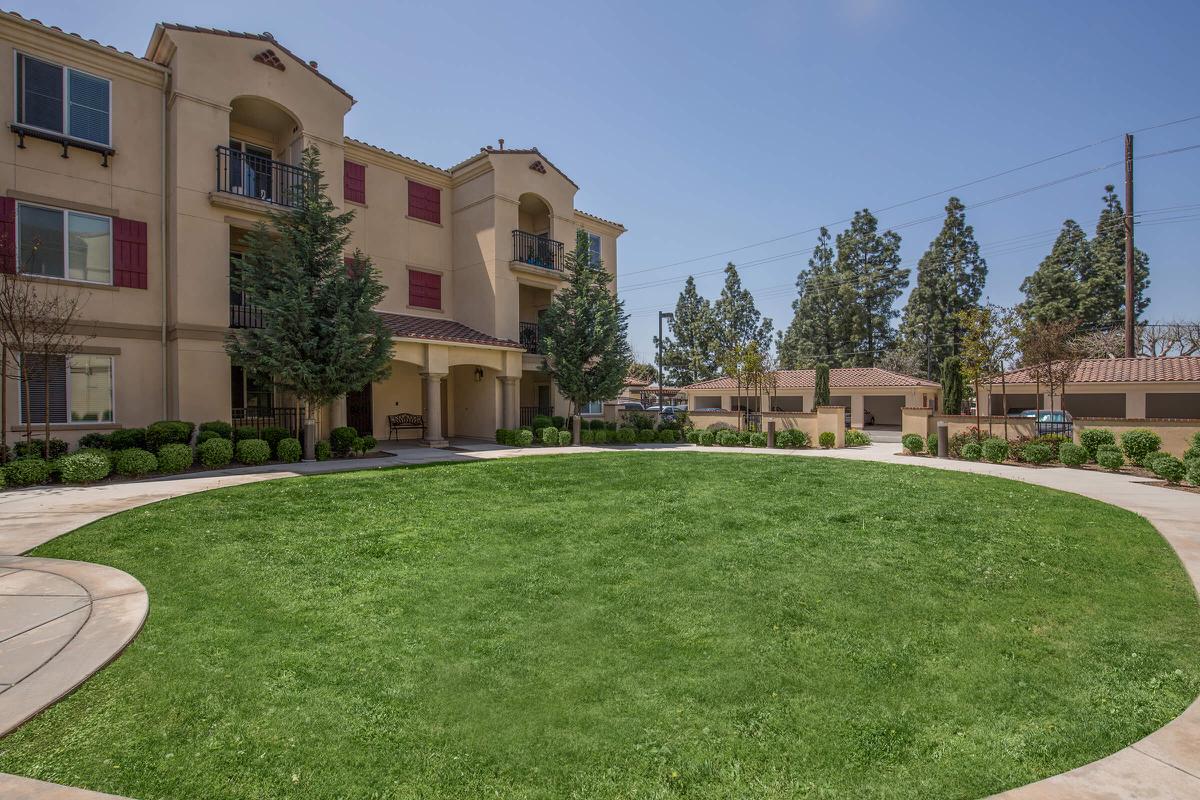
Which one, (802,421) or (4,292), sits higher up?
(4,292)

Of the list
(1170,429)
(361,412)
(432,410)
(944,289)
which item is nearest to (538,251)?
(432,410)

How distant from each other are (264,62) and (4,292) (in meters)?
8.63

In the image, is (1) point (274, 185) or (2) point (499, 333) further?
(2) point (499, 333)

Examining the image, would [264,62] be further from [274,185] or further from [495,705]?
[495,705]

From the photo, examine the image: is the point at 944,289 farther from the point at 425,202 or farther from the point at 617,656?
the point at 617,656

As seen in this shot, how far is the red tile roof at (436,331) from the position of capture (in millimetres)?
17922

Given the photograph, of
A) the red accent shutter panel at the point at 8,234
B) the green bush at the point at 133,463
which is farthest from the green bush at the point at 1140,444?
the red accent shutter panel at the point at 8,234

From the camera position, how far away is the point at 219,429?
538 inches

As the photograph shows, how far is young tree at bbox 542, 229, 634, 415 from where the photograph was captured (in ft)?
68.2

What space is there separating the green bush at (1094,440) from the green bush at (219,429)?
2217 cm

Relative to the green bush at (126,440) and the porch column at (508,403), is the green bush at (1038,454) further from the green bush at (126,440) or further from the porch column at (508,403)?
the green bush at (126,440)

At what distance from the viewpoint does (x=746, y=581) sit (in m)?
5.43

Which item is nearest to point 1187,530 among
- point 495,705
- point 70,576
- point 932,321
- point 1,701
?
point 495,705

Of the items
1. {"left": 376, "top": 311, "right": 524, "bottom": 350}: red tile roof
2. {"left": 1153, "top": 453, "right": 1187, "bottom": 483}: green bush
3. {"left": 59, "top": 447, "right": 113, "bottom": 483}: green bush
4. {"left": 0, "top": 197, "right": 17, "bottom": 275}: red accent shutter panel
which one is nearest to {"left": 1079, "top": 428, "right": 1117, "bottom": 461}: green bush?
{"left": 1153, "top": 453, "right": 1187, "bottom": 483}: green bush
